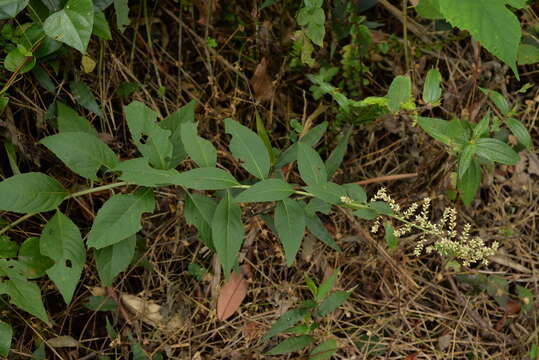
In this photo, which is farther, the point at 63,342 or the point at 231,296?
the point at 231,296

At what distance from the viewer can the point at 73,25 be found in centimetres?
155

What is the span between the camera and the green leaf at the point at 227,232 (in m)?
1.51

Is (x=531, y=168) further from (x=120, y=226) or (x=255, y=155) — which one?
(x=120, y=226)

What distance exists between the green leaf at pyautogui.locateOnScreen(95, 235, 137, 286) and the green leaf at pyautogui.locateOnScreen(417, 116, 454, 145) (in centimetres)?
104

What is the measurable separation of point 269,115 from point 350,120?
0.39m

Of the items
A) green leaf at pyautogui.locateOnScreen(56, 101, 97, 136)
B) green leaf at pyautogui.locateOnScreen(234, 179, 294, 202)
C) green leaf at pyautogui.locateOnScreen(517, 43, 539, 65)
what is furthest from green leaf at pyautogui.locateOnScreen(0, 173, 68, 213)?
green leaf at pyautogui.locateOnScreen(517, 43, 539, 65)

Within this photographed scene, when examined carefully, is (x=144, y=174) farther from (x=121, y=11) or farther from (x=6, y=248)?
(x=121, y=11)

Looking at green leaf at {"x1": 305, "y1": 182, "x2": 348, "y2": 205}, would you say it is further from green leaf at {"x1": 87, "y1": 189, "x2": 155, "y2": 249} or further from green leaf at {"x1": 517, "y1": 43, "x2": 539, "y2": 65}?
green leaf at {"x1": 517, "y1": 43, "x2": 539, "y2": 65}

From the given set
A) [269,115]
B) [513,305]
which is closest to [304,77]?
[269,115]

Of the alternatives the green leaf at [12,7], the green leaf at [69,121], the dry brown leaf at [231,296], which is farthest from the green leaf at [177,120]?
the dry brown leaf at [231,296]

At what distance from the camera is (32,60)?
5.74 feet

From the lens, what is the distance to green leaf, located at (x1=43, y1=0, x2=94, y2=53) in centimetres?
154

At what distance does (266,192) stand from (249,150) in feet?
0.60

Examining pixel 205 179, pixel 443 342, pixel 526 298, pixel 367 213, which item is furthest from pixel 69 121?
pixel 526 298
